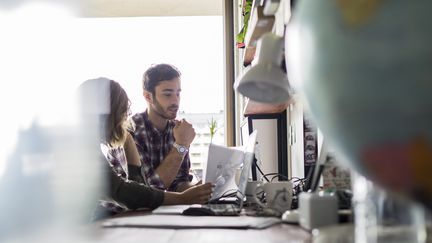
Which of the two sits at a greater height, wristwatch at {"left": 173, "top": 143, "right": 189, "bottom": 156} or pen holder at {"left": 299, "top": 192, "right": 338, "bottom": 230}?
wristwatch at {"left": 173, "top": 143, "right": 189, "bottom": 156}

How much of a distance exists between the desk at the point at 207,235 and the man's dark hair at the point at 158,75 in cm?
188

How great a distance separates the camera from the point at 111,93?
221 centimetres

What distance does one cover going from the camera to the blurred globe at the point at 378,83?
0.52 m

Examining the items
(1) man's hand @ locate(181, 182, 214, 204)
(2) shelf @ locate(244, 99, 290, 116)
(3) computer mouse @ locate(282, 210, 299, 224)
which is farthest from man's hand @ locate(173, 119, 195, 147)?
(3) computer mouse @ locate(282, 210, 299, 224)

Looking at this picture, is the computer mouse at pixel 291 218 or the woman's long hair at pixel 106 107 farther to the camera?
the woman's long hair at pixel 106 107

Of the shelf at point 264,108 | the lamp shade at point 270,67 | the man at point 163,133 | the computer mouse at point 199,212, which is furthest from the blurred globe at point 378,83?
the man at point 163,133

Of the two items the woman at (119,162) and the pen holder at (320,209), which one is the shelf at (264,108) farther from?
the pen holder at (320,209)

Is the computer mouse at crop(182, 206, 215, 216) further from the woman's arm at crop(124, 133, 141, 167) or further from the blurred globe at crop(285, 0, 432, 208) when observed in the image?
the woman's arm at crop(124, 133, 141, 167)

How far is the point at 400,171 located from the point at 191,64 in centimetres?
382

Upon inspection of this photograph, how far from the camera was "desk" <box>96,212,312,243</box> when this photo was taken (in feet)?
2.97

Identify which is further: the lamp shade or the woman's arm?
the woman's arm

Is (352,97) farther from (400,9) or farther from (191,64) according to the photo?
(191,64)

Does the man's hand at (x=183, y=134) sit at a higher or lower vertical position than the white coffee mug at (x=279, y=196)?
higher

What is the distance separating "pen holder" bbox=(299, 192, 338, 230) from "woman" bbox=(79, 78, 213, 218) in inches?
35.6
